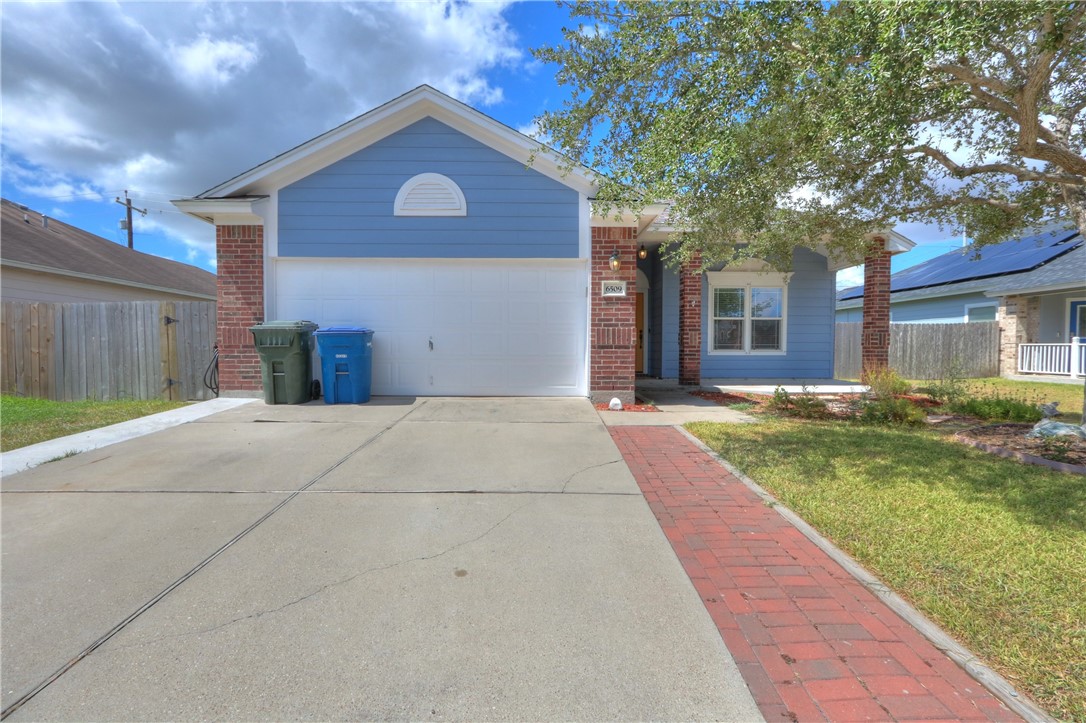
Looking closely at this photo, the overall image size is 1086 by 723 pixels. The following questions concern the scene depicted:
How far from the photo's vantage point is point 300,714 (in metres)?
1.88

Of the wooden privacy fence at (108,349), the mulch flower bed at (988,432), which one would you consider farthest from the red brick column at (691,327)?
the wooden privacy fence at (108,349)

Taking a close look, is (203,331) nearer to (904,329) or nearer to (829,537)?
(829,537)

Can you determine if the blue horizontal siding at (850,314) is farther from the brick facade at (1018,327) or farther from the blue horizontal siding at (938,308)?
the brick facade at (1018,327)

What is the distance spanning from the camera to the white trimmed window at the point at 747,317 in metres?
12.5

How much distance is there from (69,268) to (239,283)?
934 cm

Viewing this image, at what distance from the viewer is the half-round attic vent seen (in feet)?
27.9

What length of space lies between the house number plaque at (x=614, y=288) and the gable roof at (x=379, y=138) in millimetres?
1603

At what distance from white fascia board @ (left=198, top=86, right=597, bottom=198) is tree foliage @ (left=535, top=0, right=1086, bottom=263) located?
2476mm

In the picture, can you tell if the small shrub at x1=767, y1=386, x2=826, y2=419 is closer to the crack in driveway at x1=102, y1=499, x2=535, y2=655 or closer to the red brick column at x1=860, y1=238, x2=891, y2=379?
the red brick column at x1=860, y1=238, x2=891, y2=379

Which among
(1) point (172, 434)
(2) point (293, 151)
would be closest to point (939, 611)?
(1) point (172, 434)

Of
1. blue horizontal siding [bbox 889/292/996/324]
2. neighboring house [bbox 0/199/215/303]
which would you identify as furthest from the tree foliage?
neighboring house [bbox 0/199/215/303]

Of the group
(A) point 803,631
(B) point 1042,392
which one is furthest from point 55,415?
(B) point 1042,392

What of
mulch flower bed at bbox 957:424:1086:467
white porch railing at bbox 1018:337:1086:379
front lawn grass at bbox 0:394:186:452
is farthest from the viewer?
white porch railing at bbox 1018:337:1086:379

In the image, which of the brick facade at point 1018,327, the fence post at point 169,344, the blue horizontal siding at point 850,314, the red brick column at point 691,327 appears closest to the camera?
the fence post at point 169,344
